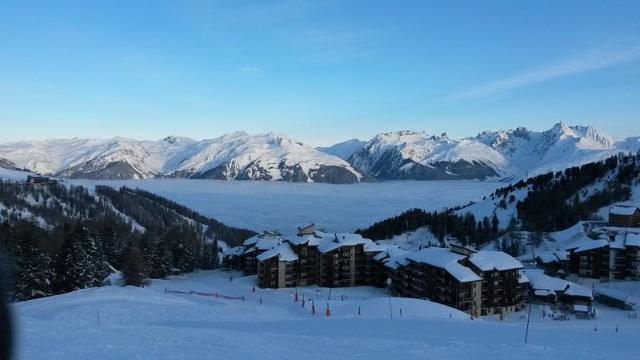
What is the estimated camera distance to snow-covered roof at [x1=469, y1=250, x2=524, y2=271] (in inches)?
1933

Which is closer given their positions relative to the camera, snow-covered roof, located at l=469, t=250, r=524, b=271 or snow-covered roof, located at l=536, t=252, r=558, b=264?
snow-covered roof, located at l=469, t=250, r=524, b=271

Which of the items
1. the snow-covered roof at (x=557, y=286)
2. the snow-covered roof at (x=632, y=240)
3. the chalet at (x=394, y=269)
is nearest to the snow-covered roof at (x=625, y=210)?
the snow-covered roof at (x=632, y=240)

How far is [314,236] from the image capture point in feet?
227

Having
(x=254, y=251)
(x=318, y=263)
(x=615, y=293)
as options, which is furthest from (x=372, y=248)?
(x=615, y=293)

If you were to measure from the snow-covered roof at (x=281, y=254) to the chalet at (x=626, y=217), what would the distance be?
57.5 metres

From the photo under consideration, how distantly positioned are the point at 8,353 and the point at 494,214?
115 metres

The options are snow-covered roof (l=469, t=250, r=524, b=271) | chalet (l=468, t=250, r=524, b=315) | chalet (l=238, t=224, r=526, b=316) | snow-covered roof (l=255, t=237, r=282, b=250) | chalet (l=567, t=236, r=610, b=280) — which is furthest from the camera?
snow-covered roof (l=255, t=237, r=282, b=250)

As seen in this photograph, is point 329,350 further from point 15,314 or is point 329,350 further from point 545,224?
point 545,224

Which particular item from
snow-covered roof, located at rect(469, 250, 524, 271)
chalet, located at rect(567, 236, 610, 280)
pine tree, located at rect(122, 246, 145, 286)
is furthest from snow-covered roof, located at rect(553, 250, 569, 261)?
pine tree, located at rect(122, 246, 145, 286)

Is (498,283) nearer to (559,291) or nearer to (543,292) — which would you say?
(543,292)

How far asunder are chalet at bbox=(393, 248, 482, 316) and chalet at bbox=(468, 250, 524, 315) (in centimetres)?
91

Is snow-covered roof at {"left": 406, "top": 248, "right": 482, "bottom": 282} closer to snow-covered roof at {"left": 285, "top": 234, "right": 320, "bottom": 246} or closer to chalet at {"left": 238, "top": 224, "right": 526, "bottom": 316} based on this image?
chalet at {"left": 238, "top": 224, "right": 526, "bottom": 316}

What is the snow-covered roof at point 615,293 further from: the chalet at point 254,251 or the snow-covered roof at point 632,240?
the chalet at point 254,251

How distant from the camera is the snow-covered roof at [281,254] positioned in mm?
60431
